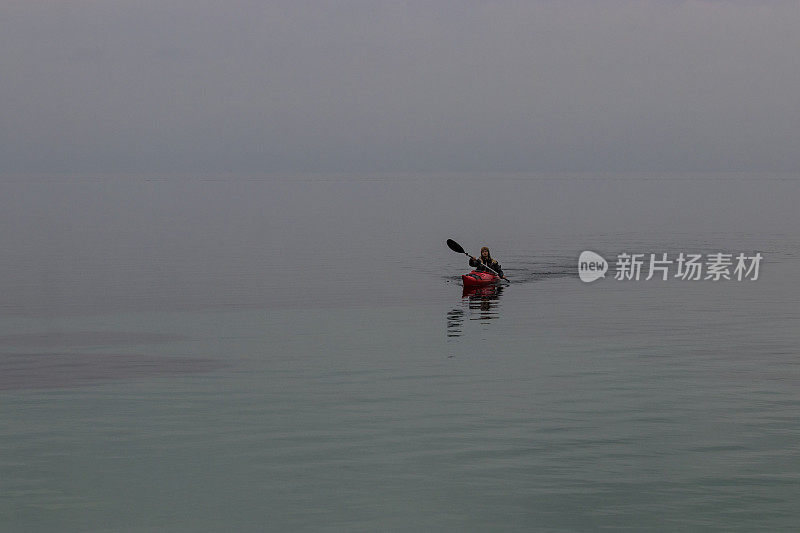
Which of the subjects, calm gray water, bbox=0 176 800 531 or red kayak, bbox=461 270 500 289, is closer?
calm gray water, bbox=0 176 800 531

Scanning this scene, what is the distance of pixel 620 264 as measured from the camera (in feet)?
226

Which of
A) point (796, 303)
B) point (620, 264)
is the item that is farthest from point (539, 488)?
point (620, 264)

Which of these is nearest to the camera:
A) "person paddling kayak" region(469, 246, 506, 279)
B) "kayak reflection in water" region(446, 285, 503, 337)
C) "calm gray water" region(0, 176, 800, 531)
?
"calm gray water" region(0, 176, 800, 531)

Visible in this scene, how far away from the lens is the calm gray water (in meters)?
19.0

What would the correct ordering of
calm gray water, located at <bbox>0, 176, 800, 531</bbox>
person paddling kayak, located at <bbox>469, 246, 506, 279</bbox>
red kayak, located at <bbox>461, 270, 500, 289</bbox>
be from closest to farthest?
calm gray water, located at <bbox>0, 176, 800, 531</bbox> < red kayak, located at <bbox>461, 270, 500, 289</bbox> < person paddling kayak, located at <bbox>469, 246, 506, 279</bbox>

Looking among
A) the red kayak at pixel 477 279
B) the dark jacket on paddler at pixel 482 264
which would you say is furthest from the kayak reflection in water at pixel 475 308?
the dark jacket on paddler at pixel 482 264

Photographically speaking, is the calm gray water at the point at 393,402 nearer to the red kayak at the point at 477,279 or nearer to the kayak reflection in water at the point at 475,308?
the kayak reflection in water at the point at 475,308

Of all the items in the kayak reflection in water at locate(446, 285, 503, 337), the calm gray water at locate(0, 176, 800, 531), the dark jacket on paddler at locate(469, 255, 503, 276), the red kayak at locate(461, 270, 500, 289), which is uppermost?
the dark jacket on paddler at locate(469, 255, 503, 276)

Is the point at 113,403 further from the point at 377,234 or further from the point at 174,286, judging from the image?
the point at 377,234

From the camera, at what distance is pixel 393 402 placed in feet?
89.0

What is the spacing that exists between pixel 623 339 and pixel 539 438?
50.2ft

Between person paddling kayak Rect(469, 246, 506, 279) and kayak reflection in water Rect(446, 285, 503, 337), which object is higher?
person paddling kayak Rect(469, 246, 506, 279)

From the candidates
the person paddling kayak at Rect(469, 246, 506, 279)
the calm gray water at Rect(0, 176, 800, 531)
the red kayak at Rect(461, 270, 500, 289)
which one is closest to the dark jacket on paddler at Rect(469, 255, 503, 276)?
the person paddling kayak at Rect(469, 246, 506, 279)

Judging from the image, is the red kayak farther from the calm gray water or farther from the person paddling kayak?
the calm gray water
